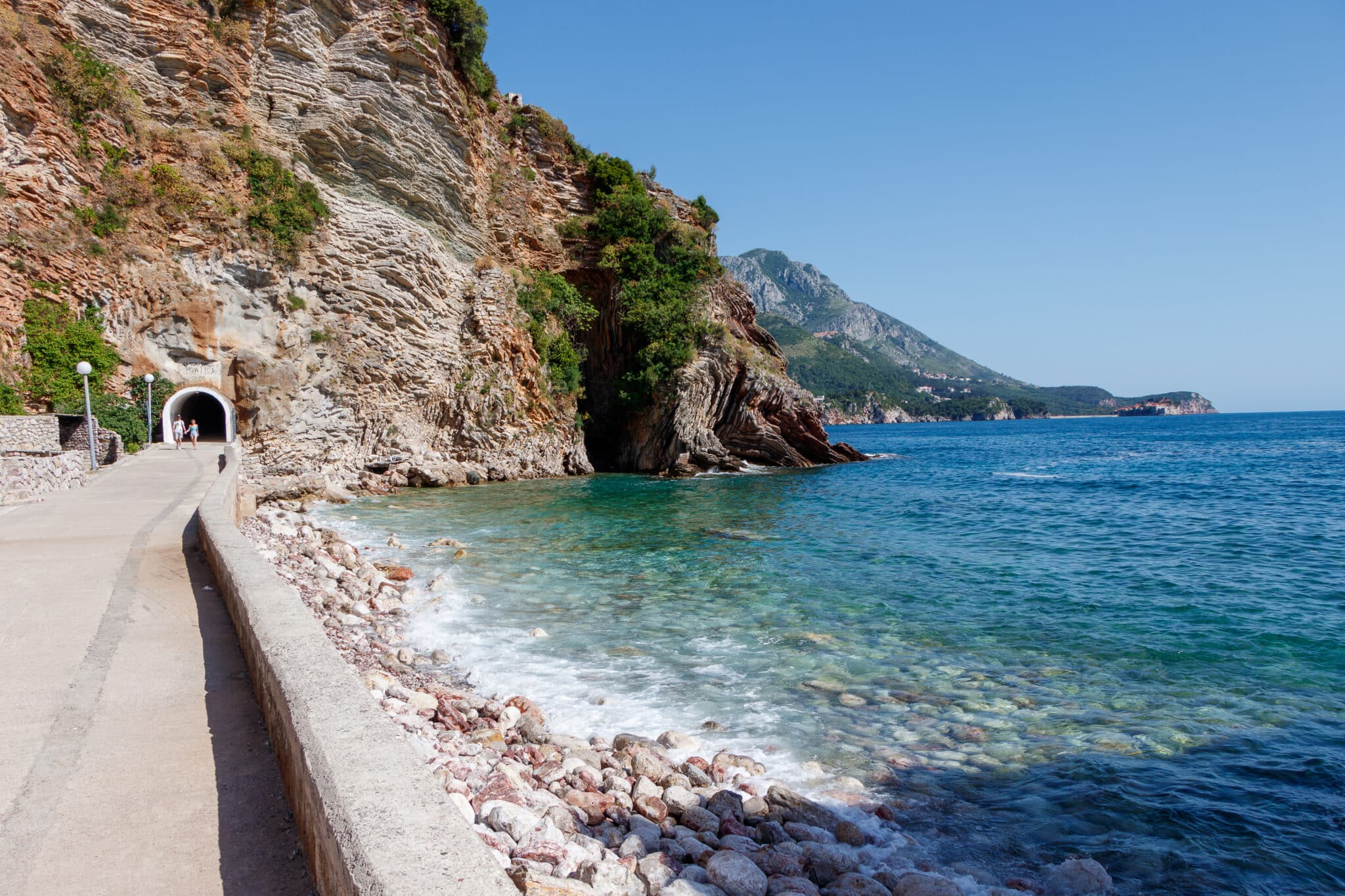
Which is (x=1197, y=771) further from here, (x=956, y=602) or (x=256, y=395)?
(x=256, y=395)

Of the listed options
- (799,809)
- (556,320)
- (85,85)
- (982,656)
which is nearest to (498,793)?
(799,809)

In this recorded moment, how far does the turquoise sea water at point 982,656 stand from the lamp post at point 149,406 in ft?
22.2

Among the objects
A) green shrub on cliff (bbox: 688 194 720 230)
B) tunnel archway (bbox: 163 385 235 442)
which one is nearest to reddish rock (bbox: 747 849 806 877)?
tunnel archway (bbox: 163 385 235 442)

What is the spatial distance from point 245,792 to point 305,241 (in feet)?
81.1

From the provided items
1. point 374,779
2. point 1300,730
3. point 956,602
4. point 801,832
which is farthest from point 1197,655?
point 374,779

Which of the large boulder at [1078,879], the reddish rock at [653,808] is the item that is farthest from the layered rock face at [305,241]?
the large boulder at [1078,879]

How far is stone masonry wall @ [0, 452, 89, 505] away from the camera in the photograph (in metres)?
10.9

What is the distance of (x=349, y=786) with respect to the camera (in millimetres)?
2500

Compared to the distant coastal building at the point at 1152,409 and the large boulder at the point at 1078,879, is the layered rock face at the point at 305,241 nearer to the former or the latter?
the large boulder at the point at 1078,879

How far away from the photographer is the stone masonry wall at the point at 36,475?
10.9 meters

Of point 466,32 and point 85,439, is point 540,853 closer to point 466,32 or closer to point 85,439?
point 85,439

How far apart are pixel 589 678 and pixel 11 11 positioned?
25923 mm

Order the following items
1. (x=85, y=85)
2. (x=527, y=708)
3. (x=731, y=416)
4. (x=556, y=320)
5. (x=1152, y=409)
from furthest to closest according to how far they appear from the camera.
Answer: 1. (x=1152, y=409)
2. (x=731, y=416)
3. (x=556, y=320)
4. (x=85, y=85)
5. (x=527, y=708)

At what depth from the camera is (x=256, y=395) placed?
2231 centimetres
